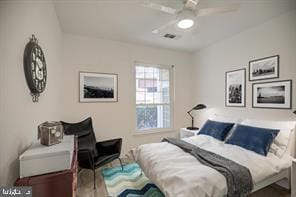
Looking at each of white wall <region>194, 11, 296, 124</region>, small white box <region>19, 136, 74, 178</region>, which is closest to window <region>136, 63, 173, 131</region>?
white wall <region>194, 11, 296, 124</region>

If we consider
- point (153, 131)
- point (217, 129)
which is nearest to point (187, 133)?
point (153, 131)

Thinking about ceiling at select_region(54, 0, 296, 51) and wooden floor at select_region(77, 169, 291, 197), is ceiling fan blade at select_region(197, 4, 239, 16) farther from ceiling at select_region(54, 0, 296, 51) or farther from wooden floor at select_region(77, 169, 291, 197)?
wooden floor at select_region(77, 169, 291, 197)

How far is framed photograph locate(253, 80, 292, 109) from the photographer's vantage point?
99.0 inches

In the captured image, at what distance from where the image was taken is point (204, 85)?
4.19 m

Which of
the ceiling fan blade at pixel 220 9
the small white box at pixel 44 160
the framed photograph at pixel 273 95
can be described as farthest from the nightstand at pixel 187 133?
the small white box at pixel 44 160

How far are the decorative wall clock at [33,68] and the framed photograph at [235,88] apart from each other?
3.26 metres

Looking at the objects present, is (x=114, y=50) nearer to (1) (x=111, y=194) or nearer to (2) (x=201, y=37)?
(2) (x=201, y=37)

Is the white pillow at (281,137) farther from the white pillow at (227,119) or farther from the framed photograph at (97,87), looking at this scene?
the framed photograph at (97,87)

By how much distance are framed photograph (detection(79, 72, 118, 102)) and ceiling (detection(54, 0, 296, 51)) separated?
2.70 feet

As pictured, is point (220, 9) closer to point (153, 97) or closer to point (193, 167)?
point (193, 167)

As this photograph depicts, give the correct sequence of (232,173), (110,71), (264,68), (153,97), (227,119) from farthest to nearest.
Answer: (153,97) → (110,71) → (227,119) → (264,68) → (232,173)

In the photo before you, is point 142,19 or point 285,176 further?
point 142,19

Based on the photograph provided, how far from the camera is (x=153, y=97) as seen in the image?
424 centimetres

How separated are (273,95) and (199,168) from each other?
6.24 ft
